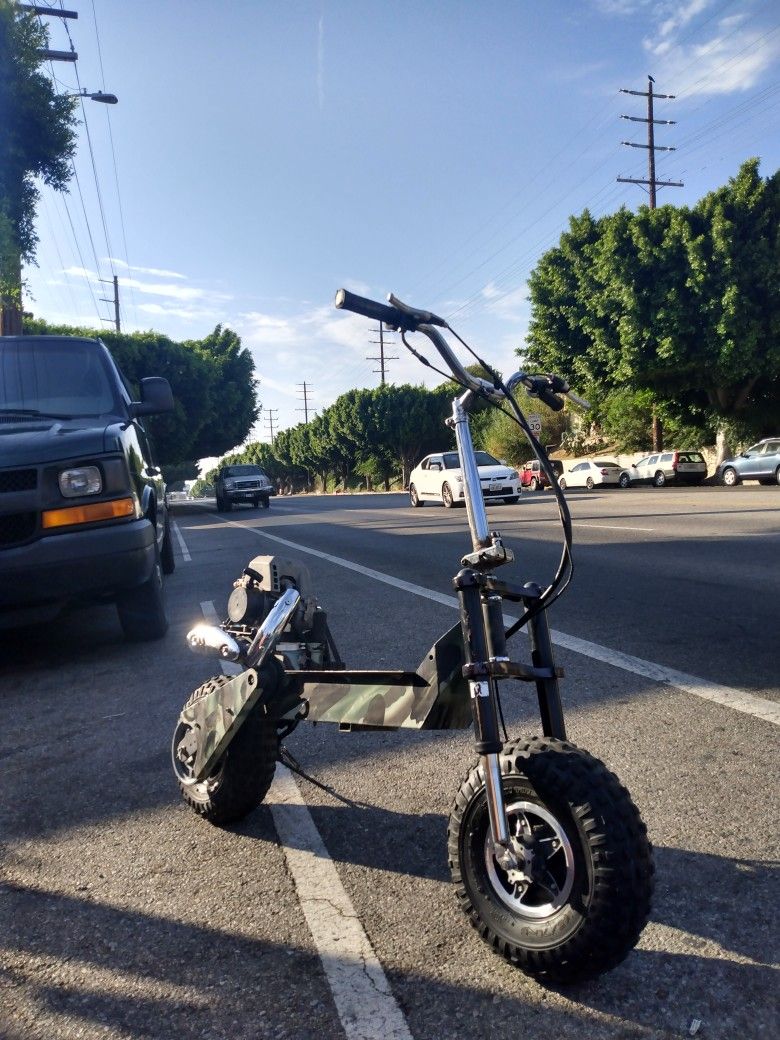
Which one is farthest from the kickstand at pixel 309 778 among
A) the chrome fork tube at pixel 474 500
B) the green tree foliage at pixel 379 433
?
the green tree foliage at pixel 379 433

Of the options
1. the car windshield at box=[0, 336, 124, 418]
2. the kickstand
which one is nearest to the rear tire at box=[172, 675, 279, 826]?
the kickstand

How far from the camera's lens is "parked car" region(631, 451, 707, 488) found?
38938mm

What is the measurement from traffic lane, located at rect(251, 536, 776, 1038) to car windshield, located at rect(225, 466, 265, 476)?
1313 inches

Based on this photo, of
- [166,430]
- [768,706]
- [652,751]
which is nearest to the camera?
[652,751]

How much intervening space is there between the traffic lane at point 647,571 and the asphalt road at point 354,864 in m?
0.06

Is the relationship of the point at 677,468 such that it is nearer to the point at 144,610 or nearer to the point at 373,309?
the point at 144,610

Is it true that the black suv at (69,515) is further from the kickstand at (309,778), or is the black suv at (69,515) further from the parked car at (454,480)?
the parked car at (454,480)

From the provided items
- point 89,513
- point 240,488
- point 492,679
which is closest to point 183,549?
point 89,513

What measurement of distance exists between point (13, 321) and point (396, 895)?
18044mm

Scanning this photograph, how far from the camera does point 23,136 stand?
16.1 m

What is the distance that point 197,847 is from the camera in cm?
299

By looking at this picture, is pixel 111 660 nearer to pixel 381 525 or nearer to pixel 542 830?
pixel 542 830

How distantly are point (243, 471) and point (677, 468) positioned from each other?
19.1m

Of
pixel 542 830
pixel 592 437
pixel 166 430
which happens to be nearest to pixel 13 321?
pixel 542 830
